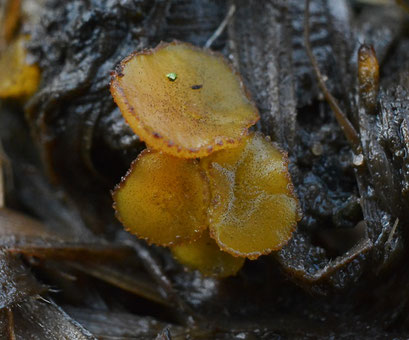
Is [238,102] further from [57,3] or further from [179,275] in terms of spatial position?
[57,3]

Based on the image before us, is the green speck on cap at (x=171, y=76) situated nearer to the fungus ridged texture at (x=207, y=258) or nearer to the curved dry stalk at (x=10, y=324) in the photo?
the fungus ridged texture at (x=207, y=258)

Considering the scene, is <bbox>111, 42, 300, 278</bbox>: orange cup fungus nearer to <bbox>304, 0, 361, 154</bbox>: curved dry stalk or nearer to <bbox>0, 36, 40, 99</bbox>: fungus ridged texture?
<bbox>304, 0, 361, 154</bbox>: curved dry stalk

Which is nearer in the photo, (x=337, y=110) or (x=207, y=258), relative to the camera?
(x=207, y=258)

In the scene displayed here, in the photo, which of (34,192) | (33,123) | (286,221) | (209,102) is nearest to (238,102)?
(209,102)

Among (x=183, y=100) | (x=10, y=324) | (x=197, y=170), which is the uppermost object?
(x=183, y=100)

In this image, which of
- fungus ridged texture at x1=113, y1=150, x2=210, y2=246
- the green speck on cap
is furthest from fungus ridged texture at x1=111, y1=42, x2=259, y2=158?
fungus ridged texture at x1=113, y1=150, x2=210, y2=246

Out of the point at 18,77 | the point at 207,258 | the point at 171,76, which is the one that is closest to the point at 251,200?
the point at 207,258

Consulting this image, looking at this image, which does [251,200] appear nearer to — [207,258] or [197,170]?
[197,170]
